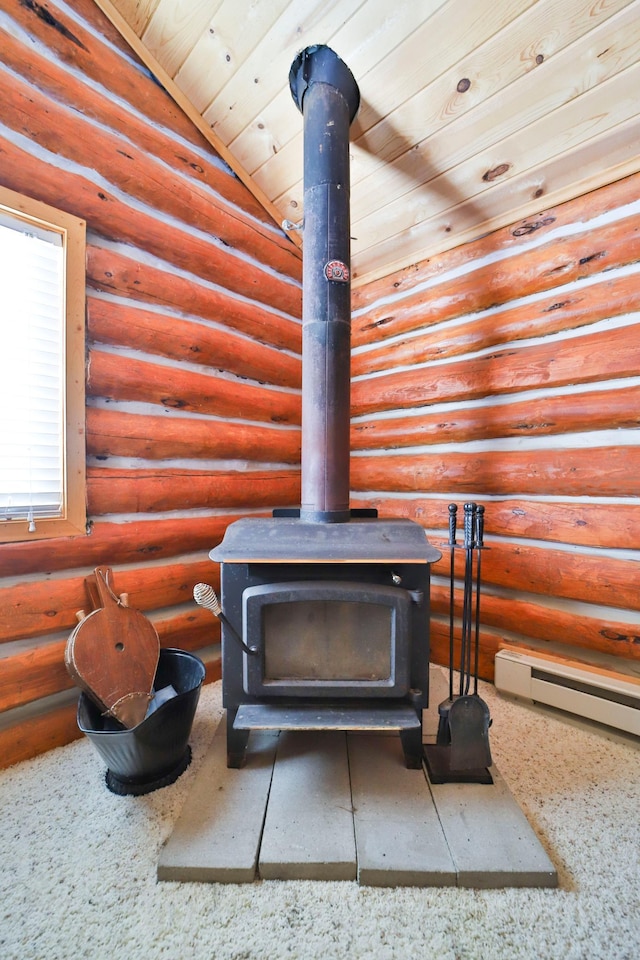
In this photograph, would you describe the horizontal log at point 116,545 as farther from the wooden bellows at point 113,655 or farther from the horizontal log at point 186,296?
the horizontal log at point 186,296

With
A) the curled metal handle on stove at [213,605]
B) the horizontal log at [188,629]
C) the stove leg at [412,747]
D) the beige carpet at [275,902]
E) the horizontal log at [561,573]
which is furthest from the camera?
the horizontal log at [188,629]

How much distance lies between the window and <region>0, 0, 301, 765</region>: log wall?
2.2 inches

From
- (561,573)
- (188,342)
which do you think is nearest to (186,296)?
(188,342)

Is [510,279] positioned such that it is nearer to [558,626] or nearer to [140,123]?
[558,626]

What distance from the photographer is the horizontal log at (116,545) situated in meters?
1.45

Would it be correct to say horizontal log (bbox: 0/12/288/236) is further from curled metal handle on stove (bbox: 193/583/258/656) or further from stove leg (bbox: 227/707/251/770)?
stove leg (bbox: 227/707/251/770)

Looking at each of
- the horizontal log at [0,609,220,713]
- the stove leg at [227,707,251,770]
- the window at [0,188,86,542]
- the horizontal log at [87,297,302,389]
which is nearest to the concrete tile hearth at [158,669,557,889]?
the stove leg at [227,707,251,770]

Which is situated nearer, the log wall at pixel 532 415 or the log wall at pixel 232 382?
the log wall at pixel 232 382

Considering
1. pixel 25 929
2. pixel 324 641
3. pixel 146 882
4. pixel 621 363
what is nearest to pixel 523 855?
pixel 324 641

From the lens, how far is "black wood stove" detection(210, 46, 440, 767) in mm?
1267

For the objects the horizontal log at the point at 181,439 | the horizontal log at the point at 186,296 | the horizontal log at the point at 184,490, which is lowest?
the horizontal log at the point at 184,490

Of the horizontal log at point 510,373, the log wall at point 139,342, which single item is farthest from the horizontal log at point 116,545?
the horizontal log at point 510,373

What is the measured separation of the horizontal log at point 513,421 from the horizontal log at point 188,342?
2.10 feet

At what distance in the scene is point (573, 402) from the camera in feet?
5.73
